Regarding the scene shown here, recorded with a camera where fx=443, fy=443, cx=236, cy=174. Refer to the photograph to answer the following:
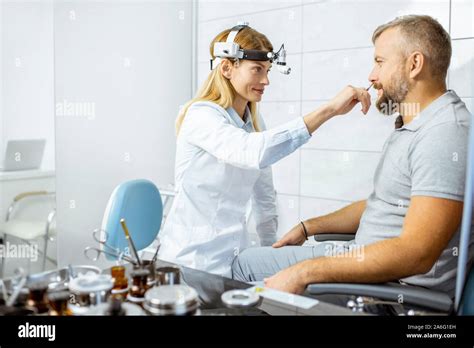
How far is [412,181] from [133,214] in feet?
2.32

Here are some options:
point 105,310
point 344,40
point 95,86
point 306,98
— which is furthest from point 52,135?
point 344,40

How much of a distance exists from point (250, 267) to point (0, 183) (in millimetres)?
760

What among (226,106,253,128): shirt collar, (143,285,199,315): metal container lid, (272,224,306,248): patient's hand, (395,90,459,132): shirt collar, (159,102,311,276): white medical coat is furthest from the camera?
(272,224,306,248): patient's hand

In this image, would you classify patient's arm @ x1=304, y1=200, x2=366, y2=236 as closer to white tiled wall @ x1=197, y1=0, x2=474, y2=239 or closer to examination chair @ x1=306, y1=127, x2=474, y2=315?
white tiled wall @ x1=197, y1=0, x2=474, y2=239

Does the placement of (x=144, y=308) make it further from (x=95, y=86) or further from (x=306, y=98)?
(x=306, y=98)

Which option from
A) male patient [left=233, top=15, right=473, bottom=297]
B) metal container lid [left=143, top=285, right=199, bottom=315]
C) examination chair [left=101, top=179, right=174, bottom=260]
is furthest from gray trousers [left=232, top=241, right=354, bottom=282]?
metal container lid [left=143, top=285, right=199, bottom=315]

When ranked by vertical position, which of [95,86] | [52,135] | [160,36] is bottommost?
[52,135]

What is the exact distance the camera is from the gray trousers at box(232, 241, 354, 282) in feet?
4.59

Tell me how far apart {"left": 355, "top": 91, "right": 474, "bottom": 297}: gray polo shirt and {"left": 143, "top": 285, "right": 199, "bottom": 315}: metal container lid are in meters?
0.54

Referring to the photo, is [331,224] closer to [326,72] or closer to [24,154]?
[326,72]

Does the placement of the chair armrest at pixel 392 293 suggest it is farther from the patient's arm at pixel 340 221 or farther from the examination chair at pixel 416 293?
the patient's arm at pixel 340 221

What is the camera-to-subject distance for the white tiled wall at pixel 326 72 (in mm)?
1373

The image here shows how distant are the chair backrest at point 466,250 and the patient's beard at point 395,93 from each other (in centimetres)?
25

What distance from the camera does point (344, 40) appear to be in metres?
1.51
